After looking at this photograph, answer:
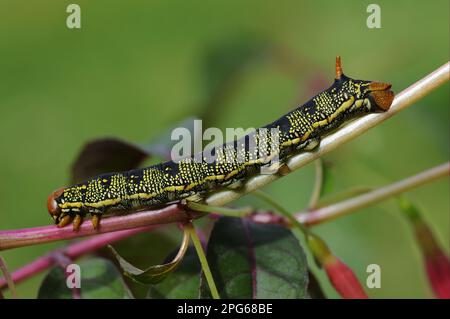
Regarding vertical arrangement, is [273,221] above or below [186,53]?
below

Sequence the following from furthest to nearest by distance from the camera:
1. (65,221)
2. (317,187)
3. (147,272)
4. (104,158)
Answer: (104,158)
(317,187)
(65,221)
(147,272)

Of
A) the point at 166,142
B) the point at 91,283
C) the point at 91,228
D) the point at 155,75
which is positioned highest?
the point at 155,75

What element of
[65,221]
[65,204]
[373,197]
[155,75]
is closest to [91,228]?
[65,221]

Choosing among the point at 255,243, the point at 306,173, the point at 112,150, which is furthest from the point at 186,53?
the point at 255,243

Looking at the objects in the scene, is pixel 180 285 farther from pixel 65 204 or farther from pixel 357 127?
pixel 357 127
